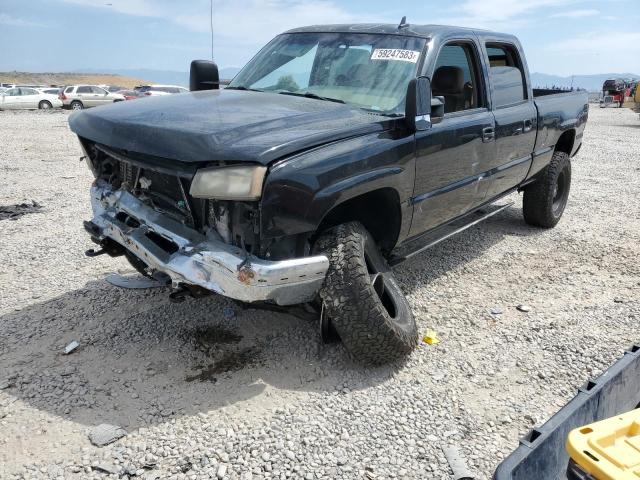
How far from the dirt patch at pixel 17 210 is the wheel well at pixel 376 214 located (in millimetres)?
4205

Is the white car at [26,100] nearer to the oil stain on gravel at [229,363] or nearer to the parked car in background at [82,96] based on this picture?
the parked car in background at [82,96]

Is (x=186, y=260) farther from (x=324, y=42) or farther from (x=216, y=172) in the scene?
(x=324, y=42)

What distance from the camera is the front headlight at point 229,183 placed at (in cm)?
248

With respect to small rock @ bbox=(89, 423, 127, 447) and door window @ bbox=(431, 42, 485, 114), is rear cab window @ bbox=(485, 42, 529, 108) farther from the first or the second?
small rock @ bbox=(89, 423, 127, 447)

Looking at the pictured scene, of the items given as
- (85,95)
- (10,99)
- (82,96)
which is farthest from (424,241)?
(85,95)

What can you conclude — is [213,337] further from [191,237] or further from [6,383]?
[6,383]

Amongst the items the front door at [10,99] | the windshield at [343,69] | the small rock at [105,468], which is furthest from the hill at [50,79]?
the small rock at [105,468]

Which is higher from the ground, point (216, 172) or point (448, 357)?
point (216, 172)

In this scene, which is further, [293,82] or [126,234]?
[293,82]

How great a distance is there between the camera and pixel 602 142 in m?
13.9

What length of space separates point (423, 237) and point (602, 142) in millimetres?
11951

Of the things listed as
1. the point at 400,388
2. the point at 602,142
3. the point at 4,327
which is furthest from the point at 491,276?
the point at 602,142

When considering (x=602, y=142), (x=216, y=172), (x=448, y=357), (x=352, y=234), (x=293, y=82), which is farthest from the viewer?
(x=602, y=142)

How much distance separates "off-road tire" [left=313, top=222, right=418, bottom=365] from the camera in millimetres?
2832
